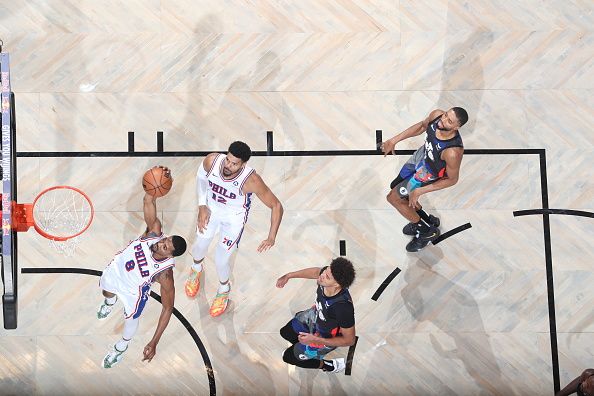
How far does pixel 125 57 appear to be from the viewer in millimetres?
7699

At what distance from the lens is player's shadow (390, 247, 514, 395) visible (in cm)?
748

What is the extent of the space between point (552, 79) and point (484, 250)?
2.05 metres

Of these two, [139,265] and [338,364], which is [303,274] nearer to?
[338,364]

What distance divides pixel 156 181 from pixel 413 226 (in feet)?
8.93

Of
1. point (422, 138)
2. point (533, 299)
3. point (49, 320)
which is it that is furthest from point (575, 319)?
point (49, 320)

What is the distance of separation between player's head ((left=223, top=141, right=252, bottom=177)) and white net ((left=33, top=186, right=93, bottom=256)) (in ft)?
5.12

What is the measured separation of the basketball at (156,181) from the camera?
7086 mm

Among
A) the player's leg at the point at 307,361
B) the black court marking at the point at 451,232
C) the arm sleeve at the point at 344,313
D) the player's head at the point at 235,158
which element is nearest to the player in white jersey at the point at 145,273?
the player's head at the point at 235,158

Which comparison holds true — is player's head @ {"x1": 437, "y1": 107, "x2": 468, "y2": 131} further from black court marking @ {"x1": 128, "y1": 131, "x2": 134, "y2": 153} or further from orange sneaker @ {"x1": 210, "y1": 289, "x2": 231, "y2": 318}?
black court marking @ {"x1": 128, "y1": 131, "x2": 134, "y2": 153}

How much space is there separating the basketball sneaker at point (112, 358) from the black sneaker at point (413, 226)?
3.19 metres

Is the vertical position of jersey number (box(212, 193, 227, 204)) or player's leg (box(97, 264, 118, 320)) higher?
jersey number (box(212, 193, 227, 204))

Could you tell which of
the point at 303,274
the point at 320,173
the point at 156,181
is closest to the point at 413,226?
the point at 320,173

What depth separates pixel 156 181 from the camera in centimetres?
708

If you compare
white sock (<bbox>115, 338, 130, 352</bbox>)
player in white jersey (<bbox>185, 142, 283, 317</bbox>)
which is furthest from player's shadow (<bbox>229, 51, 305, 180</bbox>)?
white sock (<bbox>115, 338, 130, 352</bbox>)
